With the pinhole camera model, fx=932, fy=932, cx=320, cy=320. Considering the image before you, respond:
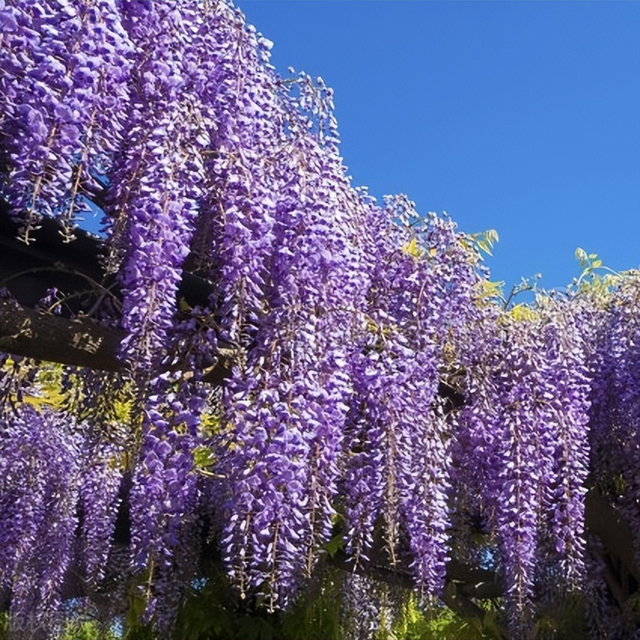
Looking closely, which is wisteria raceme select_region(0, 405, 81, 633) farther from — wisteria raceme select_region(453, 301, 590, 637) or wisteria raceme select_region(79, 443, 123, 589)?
wisteria raceme select_region(453, 301, 590, 637)

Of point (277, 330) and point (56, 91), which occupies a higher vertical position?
point (56, 91)

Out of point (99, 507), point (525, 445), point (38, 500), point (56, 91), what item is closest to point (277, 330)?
point (56, 91)

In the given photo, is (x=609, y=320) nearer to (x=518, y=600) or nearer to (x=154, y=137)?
(x=518, y=600)

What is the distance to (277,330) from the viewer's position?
419 centimetres

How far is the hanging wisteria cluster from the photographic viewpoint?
3730 millimetres

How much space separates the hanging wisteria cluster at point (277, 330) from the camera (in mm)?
3730

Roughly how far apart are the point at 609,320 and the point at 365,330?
2399 mm

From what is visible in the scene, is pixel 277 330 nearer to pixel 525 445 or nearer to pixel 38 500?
pixel 525 445

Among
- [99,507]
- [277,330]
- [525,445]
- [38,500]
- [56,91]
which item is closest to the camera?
[56,91]

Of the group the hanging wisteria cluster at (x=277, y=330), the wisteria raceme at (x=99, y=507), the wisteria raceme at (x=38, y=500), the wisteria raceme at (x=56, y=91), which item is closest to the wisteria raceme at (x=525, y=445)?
the hanging wisteria cluster at (x=277, y=330)

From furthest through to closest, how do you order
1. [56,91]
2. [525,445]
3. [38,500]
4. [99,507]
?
1. [99,507]
2. [38,500]
3. [525,445]
4. [56,91]

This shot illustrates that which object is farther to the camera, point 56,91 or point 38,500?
point 38,500

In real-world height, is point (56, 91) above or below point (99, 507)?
above

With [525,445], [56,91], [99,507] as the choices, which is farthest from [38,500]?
[56,91]
